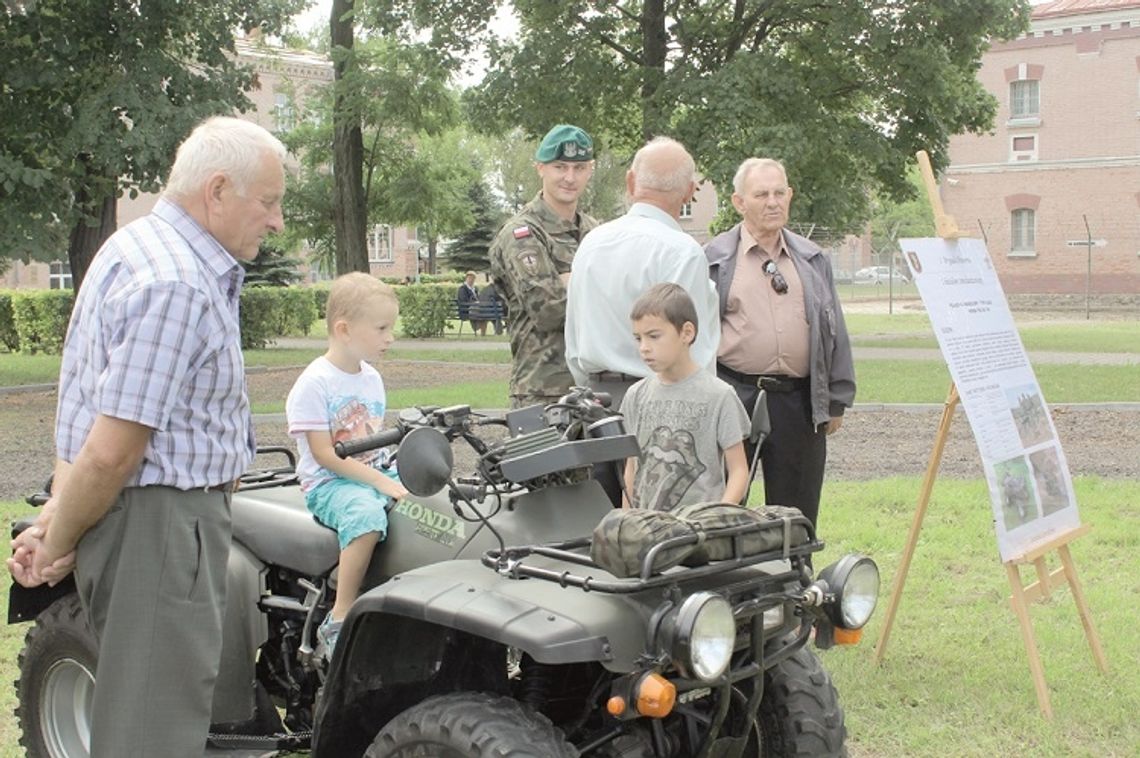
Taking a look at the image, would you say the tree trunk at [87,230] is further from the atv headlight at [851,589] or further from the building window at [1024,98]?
the building window at [1024,98]

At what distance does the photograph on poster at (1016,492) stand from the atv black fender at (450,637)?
270 centimetres

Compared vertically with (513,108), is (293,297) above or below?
below

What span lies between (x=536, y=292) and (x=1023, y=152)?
4421 centimetres

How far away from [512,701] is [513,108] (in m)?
21.6

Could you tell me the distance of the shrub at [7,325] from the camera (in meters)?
26.3

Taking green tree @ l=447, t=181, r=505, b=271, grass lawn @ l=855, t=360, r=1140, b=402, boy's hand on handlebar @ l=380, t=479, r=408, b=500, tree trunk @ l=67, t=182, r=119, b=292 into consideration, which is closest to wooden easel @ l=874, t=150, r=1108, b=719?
boy's hand on handlebar @ l=380, t=479, r=408, b=500

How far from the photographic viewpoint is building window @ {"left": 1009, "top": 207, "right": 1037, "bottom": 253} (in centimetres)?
4547

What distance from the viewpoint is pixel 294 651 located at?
12.9 ft

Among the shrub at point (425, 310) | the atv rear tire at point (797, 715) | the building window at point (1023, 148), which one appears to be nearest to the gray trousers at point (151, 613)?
the atv rear tire at point (797, 715)

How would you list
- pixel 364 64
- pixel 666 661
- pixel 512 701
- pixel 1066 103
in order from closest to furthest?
pixel 666 661 < pixel 512 701 < pixel 364 64 < pixel 1066 103

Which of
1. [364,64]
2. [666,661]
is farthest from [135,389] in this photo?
[364,64]

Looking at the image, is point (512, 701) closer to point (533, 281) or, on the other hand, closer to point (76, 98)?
point (533, 281)

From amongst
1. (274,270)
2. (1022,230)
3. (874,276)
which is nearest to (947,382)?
(274,270)

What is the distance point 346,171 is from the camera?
24219mm
